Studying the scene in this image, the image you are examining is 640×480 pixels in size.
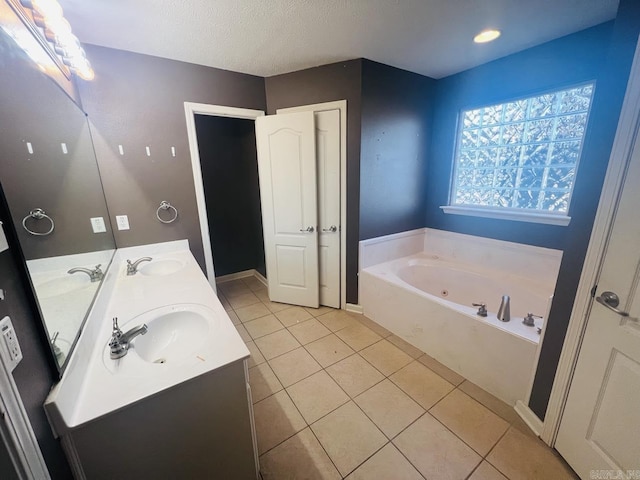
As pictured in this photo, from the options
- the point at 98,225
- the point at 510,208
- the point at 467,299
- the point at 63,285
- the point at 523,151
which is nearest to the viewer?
the point at 63,285

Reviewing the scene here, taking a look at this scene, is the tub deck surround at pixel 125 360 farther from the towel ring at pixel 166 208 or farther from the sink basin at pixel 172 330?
the towel ring at pixel 166 208

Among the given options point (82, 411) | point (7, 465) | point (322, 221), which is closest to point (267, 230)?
point (322, 221)

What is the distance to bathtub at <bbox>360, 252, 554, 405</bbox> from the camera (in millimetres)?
1544

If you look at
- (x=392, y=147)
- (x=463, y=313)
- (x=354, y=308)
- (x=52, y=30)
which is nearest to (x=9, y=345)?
(x=52, y=30)

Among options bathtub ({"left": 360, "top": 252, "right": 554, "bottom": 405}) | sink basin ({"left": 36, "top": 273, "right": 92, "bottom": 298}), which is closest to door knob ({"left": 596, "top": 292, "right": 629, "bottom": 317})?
bathtub ({"left": 360, "top": 252, "right": 554, "bottom": 405})

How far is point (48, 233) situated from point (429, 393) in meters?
2.18

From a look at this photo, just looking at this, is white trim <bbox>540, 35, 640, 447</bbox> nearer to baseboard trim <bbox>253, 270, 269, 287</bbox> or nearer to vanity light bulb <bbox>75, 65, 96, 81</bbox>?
vanity light bulb <bbox>75, 65, 96, 81</bbox>

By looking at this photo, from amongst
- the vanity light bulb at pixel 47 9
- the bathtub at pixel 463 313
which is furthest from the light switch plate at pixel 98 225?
the bathtub at pixel 463 313

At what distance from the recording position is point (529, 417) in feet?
4.73

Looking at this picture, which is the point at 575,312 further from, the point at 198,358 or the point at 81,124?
the point at 81,124

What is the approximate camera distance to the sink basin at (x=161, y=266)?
6.37 ft

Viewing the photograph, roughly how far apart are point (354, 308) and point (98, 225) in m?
2.26

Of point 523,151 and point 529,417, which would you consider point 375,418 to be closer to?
point 529,417

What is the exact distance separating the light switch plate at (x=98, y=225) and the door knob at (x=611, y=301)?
264 centimetres
